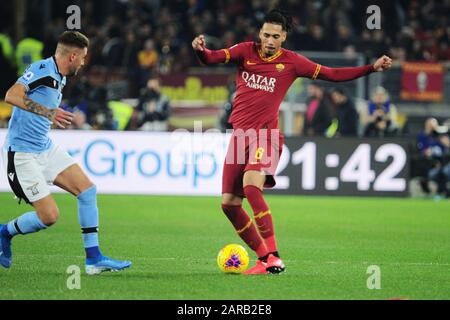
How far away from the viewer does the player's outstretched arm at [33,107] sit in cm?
876

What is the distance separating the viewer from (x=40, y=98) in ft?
29.7

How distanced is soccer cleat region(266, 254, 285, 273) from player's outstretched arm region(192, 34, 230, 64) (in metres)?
1.88

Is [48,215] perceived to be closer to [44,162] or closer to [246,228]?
[44,162]

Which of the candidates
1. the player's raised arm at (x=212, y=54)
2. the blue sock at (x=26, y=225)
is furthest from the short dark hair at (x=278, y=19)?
the blue sock at (x=26, y=225)

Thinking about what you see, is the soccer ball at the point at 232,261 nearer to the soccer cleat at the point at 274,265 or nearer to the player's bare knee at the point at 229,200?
the soccer cleat at the point at 274,265

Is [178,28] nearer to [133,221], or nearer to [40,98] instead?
[133,221]

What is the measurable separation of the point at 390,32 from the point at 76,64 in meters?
18.2

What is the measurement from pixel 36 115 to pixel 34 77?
0.35 meters

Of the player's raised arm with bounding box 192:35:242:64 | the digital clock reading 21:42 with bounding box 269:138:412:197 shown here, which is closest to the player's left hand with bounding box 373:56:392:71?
the player's raised arm with bounding box 192:35:242:64

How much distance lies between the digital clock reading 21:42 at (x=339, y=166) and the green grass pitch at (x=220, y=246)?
0.64 m

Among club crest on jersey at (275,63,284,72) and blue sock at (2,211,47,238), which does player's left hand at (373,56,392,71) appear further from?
blue sock at (2,211,47,238)

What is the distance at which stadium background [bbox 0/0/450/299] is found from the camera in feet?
37.3

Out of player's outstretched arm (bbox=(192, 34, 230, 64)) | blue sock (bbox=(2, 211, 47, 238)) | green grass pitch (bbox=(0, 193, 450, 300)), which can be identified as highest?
player's outstretched arm (bbox=(192, 34, 230, 64))
